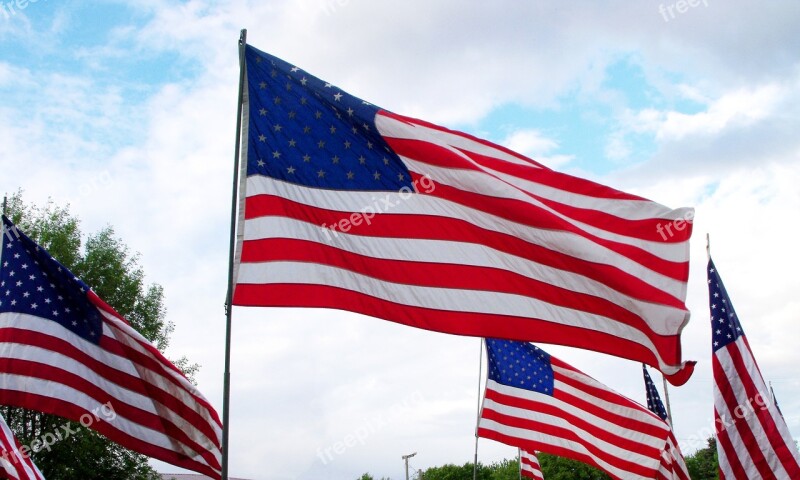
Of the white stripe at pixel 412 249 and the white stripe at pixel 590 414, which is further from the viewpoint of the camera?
the white stripe at pixel 590 414

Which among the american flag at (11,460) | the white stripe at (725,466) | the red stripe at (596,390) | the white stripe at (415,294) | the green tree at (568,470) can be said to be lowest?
the american flag at (11,460)

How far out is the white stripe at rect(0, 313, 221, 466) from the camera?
1127 cm

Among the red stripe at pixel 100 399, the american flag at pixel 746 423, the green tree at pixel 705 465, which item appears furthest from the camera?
the green tree at pixel 705 465

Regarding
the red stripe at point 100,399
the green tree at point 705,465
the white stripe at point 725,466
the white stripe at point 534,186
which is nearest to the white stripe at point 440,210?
the white stripe at point 534,186

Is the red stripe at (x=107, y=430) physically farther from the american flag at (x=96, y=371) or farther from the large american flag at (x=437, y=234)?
the large american flag at (x=437, y=234)

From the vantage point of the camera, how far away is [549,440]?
55.2 feet

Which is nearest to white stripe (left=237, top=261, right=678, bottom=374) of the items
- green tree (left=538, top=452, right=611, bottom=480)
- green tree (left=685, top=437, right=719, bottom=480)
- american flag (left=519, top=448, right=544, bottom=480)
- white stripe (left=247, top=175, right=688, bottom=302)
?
white stripe (left=247, top=175, right=688, bottom=302)

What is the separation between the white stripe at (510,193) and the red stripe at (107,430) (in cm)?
518

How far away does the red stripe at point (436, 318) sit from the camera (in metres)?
8.40

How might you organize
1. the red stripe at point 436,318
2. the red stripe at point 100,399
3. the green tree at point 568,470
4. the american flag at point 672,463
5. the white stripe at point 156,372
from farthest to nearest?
the green tree at point 568,470 < the american flag at point 672,463 < the white stripe at point 156,372 < the red stripe at point 100,399 < the red stripe at point 436,318

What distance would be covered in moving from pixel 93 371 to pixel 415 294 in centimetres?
510

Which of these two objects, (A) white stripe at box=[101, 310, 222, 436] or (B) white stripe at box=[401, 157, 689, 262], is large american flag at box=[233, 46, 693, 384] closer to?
(B) white stripe at box=[401, 157, 689, 262]

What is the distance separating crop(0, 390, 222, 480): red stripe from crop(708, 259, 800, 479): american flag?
27.3 ft

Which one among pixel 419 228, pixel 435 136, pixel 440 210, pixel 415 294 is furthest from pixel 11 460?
pixel 435 136
